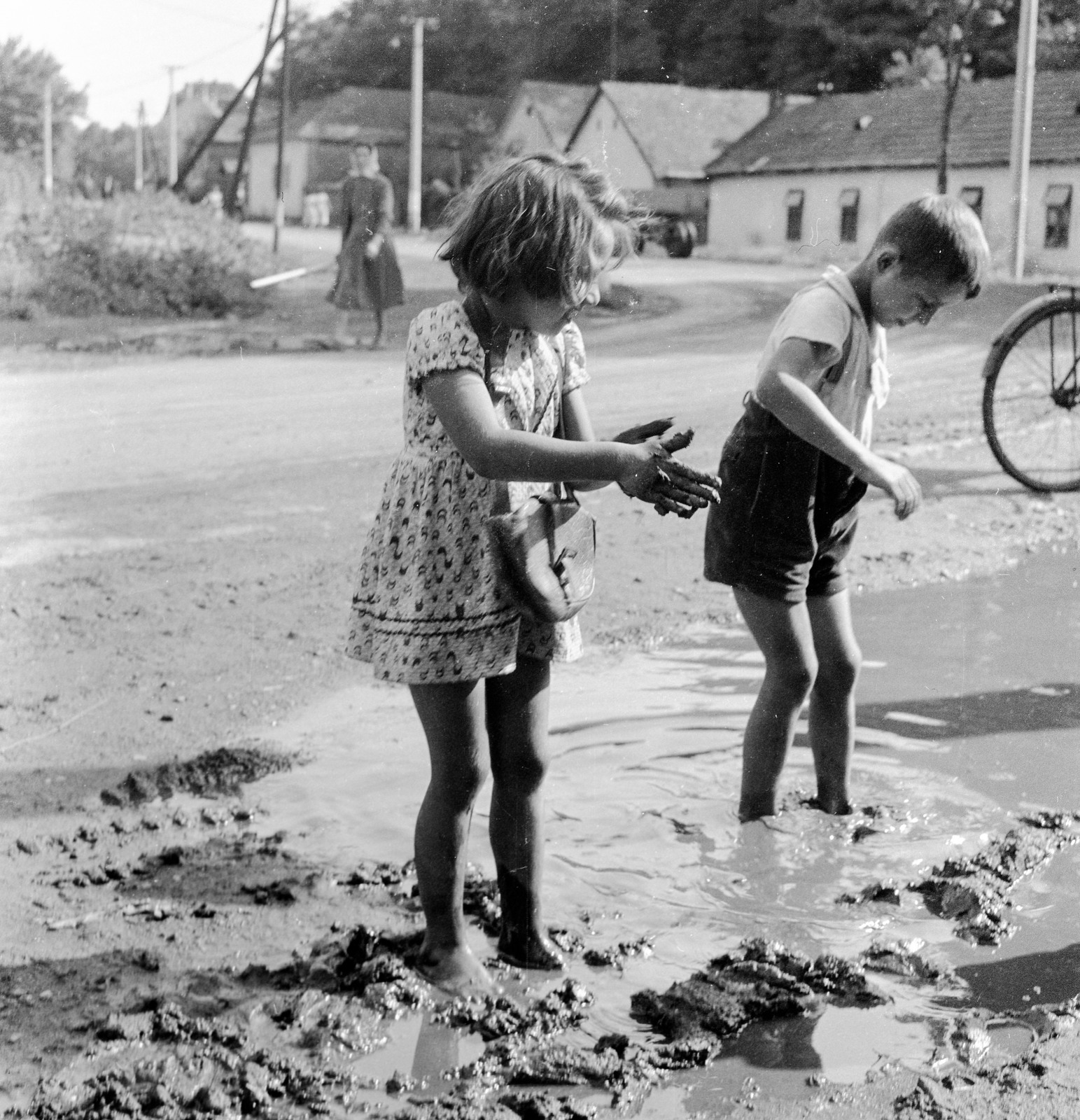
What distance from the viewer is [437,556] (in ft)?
7.84

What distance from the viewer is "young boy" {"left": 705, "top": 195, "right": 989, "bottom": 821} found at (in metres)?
3.00

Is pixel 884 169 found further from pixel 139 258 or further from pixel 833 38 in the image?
pixel 139 258

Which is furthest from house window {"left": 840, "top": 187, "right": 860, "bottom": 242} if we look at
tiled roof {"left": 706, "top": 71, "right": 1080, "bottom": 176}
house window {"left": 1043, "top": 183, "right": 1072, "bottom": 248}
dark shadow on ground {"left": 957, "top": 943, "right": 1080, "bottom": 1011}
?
dark shadow on ground {"left": 957, "top": 943, "right": 1080, "bottom": 1011}

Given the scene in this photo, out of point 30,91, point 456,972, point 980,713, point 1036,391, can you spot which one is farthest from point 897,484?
point 30,91

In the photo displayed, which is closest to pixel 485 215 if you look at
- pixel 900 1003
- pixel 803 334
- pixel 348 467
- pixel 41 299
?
pixel 803 334

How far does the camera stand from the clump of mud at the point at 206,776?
11.6 ft

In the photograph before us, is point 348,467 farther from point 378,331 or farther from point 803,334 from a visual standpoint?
point 378,331

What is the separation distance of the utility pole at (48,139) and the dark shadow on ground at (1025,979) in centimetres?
581

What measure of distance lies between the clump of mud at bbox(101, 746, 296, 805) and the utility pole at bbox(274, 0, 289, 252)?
3.57 metres

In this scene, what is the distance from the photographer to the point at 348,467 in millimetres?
7691

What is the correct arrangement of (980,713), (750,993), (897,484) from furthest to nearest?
(980,713) → (897,484) → (750,993)

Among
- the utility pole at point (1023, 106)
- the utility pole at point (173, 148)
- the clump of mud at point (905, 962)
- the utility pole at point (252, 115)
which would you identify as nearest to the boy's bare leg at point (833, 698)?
the clump of mud at point (905, 962)

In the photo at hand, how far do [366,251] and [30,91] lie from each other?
5617 millimetres

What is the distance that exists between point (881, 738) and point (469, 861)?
144cm
